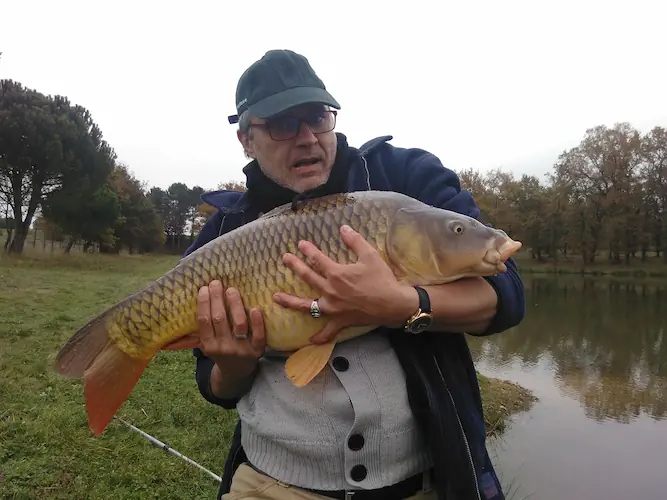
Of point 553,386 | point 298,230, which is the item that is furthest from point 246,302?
point 553,386

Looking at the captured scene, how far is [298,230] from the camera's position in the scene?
120 cm

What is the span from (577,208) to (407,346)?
1104 inches

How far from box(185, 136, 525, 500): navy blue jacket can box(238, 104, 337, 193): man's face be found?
0.08 m

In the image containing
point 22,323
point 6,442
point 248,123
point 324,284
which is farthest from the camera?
point 22,323

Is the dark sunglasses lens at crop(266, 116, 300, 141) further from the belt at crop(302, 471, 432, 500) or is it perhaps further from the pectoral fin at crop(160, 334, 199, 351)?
the belt at crop(302, 471, 432, 500)

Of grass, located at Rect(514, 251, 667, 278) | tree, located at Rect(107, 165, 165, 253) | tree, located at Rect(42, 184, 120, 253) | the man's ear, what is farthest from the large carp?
tree, located at Rect(107, 165, 165, 253)

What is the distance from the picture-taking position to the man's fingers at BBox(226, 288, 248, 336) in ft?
3.95

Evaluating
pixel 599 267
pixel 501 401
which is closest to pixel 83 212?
pixel 501 401

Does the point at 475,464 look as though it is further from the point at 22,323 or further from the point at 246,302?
the point at 22,323

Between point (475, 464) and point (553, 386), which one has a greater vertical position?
point (475, 464)

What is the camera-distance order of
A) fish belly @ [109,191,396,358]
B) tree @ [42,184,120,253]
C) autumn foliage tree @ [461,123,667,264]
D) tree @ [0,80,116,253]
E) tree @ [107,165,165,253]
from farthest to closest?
1. tree @ [107,165,165,253]
2. autumn foliage tree @ [461,123,667,264]
3. tree @ [42,184,120,253]
4. tree @ [0,80,116,253]
5. fish belly @ [109,191,396,358]

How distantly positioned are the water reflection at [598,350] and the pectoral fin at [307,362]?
5.88 meters

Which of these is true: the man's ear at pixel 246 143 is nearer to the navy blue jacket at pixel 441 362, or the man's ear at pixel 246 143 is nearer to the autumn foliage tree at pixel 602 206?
the navy blue jacket at pixel 441 362

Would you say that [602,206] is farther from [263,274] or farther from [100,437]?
[263,274]
